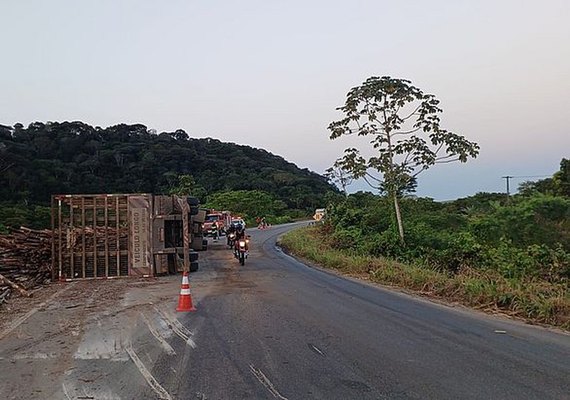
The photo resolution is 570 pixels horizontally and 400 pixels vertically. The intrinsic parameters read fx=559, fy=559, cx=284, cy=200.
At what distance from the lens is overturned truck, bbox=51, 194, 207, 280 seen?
1736 cm

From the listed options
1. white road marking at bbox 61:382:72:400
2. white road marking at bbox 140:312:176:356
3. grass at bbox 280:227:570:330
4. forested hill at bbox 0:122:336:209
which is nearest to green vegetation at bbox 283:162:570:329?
grass at bbox 280:227:570:330

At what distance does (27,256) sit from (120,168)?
49.4 metres

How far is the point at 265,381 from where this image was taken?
6312mm

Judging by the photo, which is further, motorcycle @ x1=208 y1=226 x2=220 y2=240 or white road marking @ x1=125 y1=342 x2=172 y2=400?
motorcycle @ x1=208 y1=226 x2=220 y2=240

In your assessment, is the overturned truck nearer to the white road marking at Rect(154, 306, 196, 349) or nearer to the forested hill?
the white road marking at Rect(154, 306, 196, 349)

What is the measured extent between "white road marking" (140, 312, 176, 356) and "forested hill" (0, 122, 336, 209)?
114ft

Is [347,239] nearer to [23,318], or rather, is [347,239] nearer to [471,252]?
[471,252]

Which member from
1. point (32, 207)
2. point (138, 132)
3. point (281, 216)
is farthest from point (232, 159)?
point (32, 207)

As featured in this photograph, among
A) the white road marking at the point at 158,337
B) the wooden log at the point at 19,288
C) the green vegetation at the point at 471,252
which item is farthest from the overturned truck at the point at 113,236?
the white road marking at the point at 158,337

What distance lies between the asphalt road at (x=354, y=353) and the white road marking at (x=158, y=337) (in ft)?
0.42

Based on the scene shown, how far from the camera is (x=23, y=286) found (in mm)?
15438

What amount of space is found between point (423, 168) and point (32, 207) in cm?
2718

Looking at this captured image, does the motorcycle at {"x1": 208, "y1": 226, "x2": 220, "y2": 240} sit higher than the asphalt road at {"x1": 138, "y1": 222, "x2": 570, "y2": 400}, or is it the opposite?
the motorcycle at {"x1": 208, "y1": 226, "x2": 220, "y2": 240}

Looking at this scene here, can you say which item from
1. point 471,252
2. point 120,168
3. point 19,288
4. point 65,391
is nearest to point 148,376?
point 65,391
